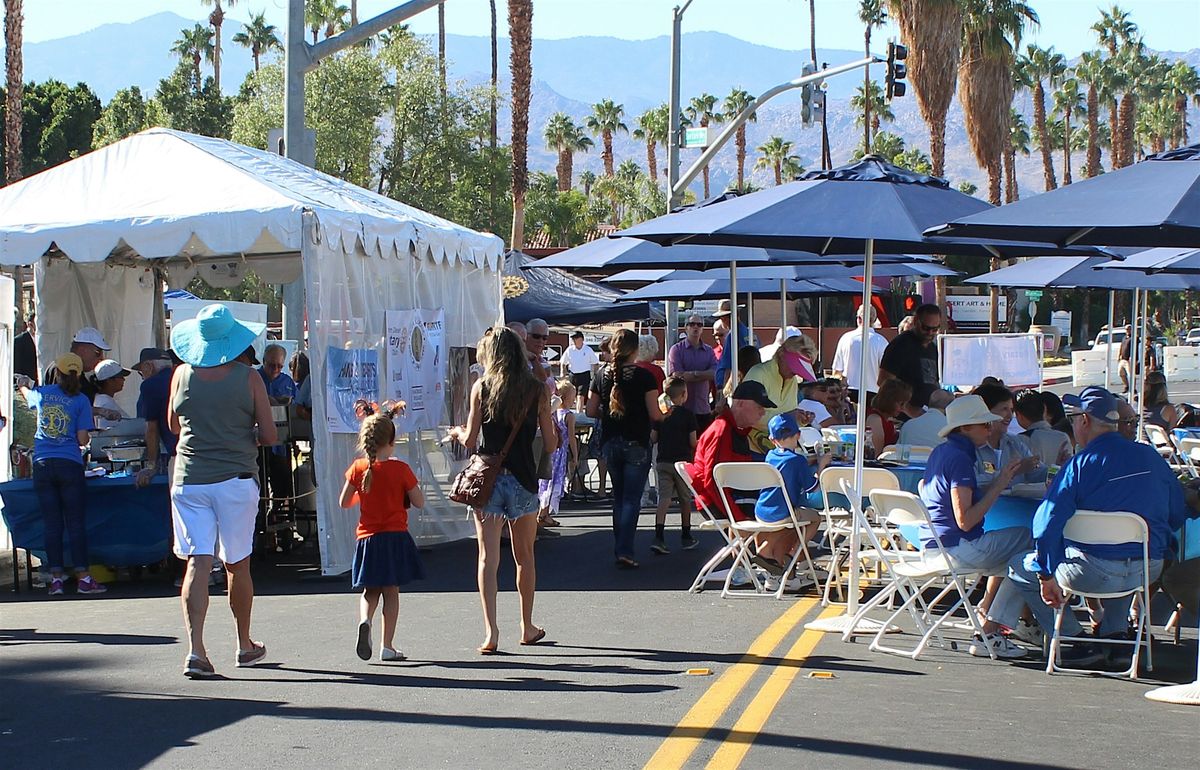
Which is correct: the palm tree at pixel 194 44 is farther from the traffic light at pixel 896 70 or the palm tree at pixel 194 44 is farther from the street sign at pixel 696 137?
the traffic light at pixel 896 70

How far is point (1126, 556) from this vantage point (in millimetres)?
7051

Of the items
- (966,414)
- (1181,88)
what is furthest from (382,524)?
(1181,88)


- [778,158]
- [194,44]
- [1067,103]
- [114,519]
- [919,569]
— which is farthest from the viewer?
[778,158]

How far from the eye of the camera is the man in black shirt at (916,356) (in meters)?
12.4

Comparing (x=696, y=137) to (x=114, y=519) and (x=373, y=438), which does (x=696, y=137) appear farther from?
(x=373, y=438)

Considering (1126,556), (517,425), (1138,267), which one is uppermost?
(1138,267)

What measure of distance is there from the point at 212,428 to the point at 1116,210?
15.9 feet

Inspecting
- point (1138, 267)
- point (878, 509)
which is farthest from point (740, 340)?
point (878, 509)

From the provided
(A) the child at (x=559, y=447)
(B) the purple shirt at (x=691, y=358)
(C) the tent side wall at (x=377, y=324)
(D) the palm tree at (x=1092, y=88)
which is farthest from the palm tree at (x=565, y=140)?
(C) the tent side wall at (x=377, y=324)

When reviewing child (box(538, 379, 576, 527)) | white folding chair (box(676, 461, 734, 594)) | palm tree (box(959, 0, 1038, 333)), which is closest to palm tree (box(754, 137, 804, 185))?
palm tree (box(959, 0, 1038, 333))

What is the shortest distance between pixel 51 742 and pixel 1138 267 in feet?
36.1

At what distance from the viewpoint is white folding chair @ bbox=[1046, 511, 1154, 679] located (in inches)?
273

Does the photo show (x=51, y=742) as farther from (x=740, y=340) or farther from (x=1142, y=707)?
(x=740, y=340)

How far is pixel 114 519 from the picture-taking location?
419 inches
